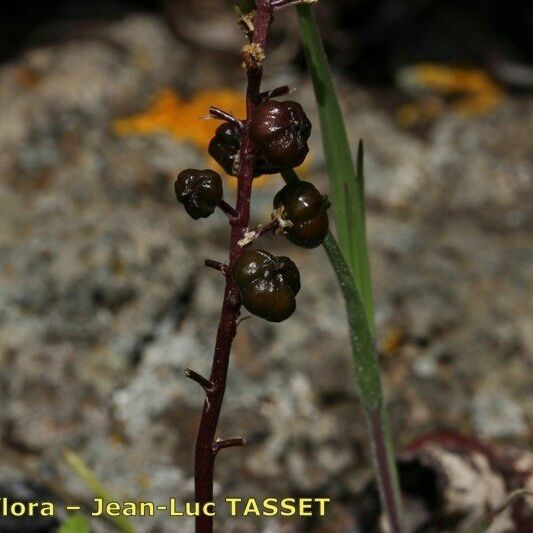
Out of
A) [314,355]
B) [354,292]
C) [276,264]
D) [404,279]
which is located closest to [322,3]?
[404,279]

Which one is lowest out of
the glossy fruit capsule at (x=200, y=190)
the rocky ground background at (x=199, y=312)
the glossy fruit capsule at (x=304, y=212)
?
the glossy fruit capsule at (x=304, y=212)

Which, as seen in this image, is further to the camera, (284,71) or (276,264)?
(284,71)

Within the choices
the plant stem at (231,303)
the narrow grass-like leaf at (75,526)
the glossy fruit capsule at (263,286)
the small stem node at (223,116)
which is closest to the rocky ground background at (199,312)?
the narrow grass-like leaf at (75,526)

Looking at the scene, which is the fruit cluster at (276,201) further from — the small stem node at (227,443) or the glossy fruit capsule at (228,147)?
the small stem node at (227,443)

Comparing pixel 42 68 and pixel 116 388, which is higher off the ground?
pixel 42 68

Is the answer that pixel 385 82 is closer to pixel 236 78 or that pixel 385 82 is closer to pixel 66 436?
pixel 236 78

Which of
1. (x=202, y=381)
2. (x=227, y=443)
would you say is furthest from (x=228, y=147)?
(x=227, y=443)

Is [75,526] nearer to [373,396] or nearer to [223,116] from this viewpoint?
[373,396]
